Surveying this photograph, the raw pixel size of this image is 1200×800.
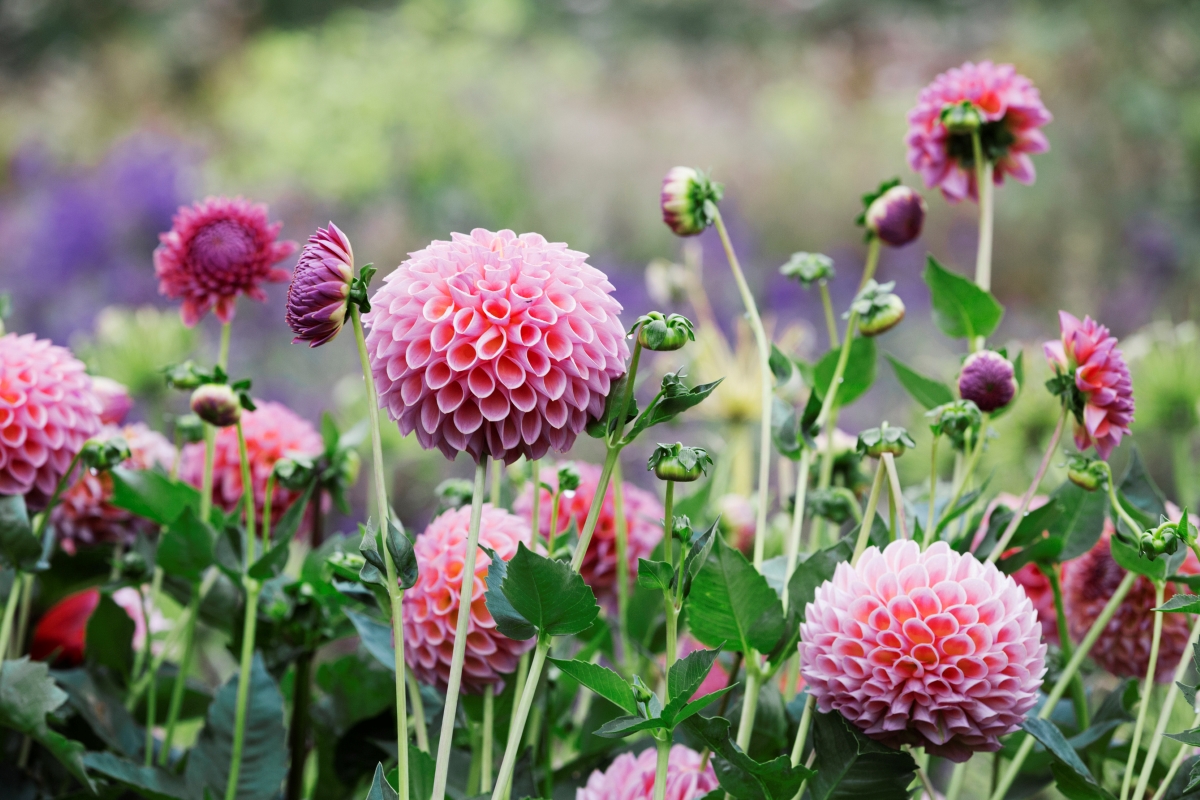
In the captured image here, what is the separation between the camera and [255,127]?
9.77 feet

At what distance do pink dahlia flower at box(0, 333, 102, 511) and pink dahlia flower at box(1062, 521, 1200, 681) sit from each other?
411mm

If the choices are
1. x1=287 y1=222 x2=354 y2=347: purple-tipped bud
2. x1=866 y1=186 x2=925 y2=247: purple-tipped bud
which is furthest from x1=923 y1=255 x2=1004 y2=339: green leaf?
x1=287 y1=222 x2=354 y2=347: purple-tipped bud

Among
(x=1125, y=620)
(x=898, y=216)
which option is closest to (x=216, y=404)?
(x=898, y=216)

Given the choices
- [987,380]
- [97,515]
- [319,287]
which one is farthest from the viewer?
[97,515]

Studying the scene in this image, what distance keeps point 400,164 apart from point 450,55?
0.47 meters

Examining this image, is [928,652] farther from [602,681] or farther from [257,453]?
[257,453]

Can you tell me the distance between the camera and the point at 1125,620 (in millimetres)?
438

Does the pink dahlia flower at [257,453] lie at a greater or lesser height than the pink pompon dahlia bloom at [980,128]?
lesser

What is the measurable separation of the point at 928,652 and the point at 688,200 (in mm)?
182

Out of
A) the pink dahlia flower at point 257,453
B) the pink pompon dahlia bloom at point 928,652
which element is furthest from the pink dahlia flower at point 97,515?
Answer: the pink pompon dahlia bloom at point 928,652

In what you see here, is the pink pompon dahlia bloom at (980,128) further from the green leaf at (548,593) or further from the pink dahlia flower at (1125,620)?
the green leaf at (548,593)

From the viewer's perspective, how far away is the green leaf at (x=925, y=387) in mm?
428

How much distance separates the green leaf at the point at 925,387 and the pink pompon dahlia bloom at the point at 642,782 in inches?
6.9

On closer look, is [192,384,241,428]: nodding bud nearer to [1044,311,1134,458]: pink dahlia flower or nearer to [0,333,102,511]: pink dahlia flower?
[0,333,102,511]: pink dahlia flower
